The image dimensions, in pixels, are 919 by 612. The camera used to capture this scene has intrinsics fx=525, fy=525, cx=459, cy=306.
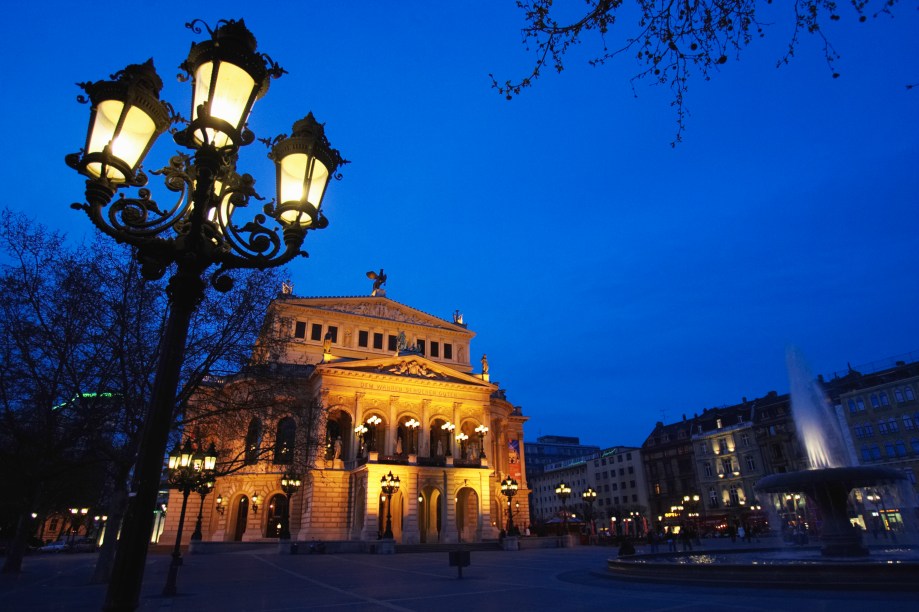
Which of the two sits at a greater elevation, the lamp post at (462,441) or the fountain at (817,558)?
the lamp post at (462,441)

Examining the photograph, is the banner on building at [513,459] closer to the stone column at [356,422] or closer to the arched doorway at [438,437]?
the arched doorway at [438,437]

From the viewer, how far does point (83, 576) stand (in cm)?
1947

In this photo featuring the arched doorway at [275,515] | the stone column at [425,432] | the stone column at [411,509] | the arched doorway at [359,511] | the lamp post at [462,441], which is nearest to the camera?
the stone column at [411,509]

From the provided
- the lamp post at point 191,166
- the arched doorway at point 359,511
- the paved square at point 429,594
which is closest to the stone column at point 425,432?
the arched doorway at point 359,511

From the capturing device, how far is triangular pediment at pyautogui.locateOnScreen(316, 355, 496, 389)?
42094mm

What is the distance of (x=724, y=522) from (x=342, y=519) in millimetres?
48089

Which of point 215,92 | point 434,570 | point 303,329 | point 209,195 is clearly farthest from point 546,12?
point 303,329

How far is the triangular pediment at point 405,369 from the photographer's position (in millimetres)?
42094

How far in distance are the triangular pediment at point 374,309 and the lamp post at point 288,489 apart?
16.7 m

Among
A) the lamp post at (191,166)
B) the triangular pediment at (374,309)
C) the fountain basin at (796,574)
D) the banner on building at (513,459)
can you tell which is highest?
the triangular pediment at (374,309)

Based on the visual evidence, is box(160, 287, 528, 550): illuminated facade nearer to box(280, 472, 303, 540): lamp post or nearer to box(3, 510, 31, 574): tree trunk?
box(280, 472, 303, 540): lamp post

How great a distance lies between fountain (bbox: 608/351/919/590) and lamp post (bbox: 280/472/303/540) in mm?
17554

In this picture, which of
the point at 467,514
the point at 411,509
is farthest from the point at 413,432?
the point at 411,509

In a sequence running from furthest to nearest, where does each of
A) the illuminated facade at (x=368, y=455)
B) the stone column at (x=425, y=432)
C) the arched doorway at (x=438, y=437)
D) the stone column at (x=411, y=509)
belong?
the arched doorway at (x=438, y=437), the stone column at (x=425, y=432), the illuminated facade at (x=368, y=455), the stone column at (x=411, y=509)
